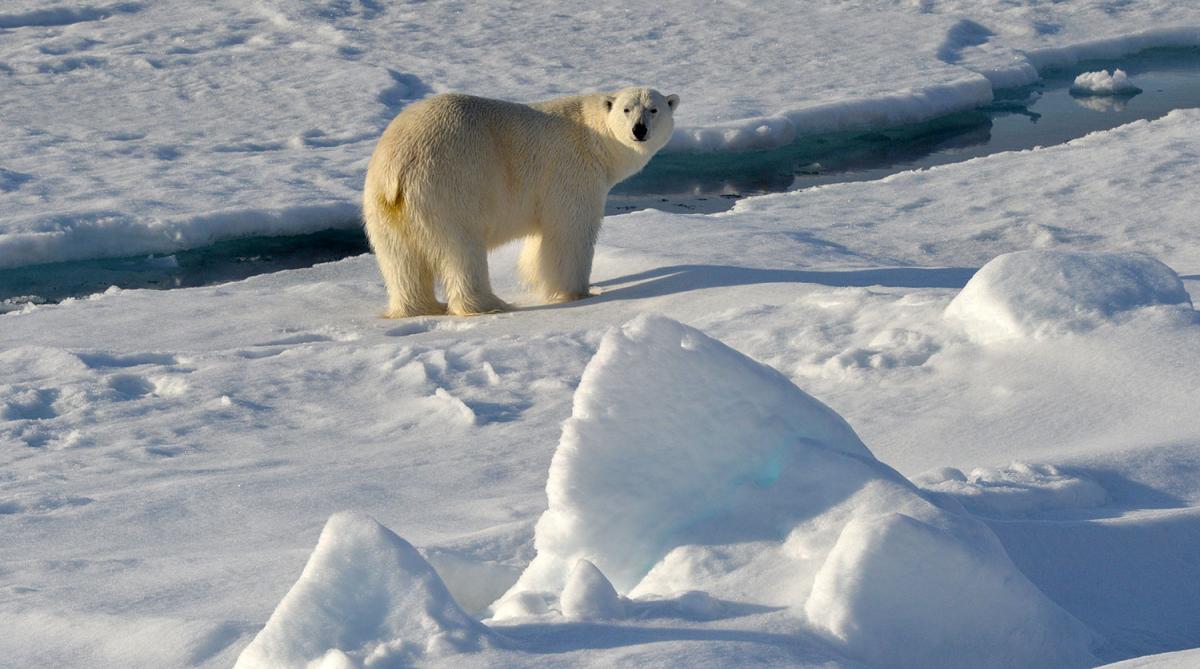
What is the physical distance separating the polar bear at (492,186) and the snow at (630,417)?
0.84 ft

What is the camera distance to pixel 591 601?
204 cm

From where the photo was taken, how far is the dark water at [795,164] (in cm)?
704

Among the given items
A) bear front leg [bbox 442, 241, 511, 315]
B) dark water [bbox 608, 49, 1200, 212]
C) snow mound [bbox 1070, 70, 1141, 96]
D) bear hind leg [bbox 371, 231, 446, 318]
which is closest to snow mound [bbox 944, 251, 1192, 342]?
bear front leg [bbox 442, 241, 511, 315]

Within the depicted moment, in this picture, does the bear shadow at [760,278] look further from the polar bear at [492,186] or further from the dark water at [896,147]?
the dark water at [896,147]

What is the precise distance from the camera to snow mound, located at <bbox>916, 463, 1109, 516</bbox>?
2629 millimetres

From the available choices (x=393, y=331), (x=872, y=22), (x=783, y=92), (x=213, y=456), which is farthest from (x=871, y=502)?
(x=872, y=22)

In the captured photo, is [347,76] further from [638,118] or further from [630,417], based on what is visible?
[630,417]

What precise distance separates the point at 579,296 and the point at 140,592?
3351mm

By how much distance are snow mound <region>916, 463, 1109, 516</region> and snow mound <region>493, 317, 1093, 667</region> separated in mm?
304

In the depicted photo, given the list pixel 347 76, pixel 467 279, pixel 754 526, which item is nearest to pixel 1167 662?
pixel 754 526

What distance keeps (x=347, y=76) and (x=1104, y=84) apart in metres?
5.89

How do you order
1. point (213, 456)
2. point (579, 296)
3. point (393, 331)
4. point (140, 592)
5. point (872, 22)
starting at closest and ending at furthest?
point (140, 592), point (213, 456), point (393, 331), point (579, 296), point (872, 22)

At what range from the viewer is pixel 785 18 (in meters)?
12.5

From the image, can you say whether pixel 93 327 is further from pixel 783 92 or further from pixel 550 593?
pixel 783 92
